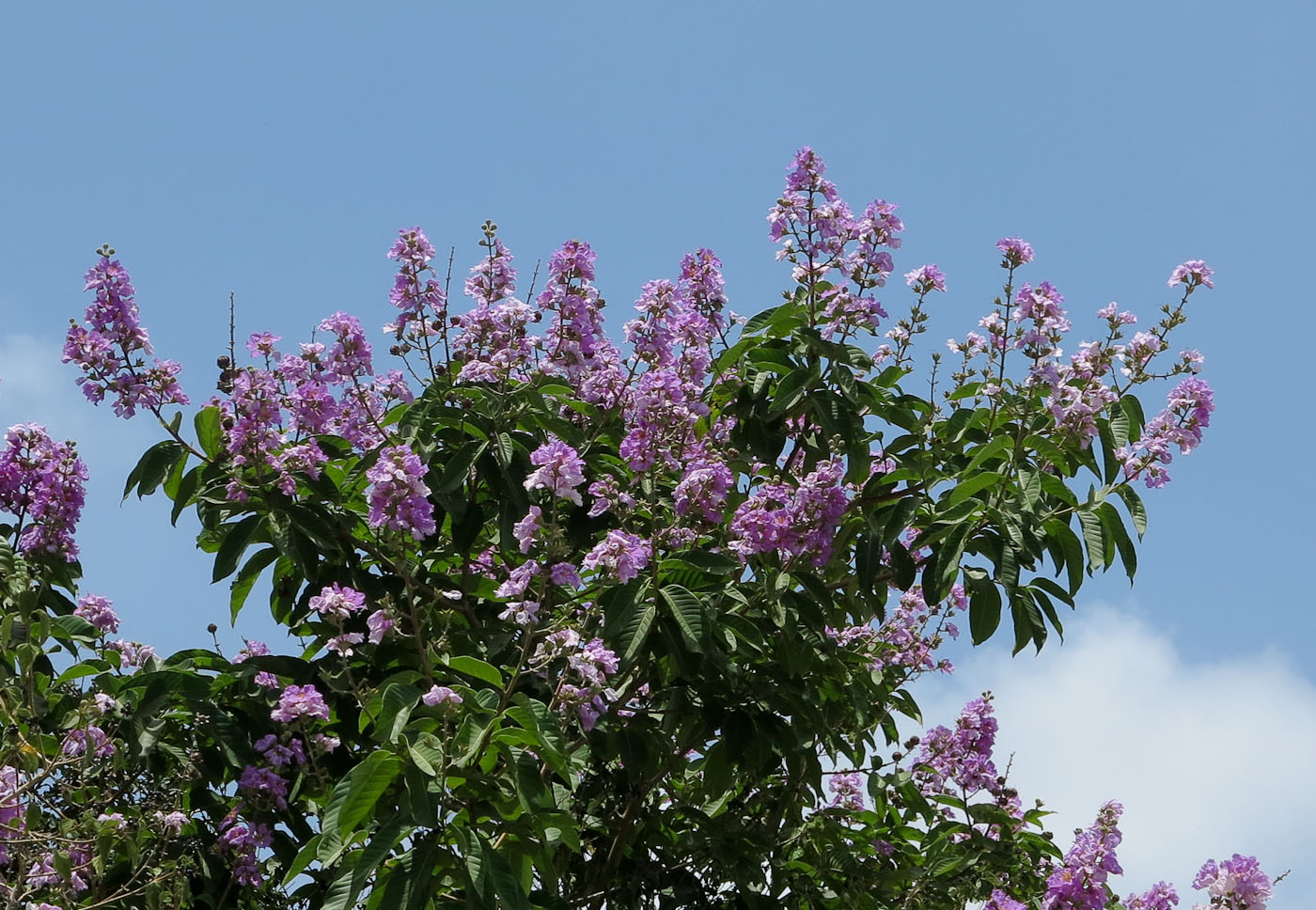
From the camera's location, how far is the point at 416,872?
3.31 metres

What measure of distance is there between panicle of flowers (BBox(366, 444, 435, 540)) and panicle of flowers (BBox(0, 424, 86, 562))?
4.46 ft

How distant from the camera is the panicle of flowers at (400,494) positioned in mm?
3689

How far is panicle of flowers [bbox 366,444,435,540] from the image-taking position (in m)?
3.69

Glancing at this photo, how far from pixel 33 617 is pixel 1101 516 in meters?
2.78

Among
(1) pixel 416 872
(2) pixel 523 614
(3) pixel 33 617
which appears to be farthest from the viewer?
(3) pixel 33 617

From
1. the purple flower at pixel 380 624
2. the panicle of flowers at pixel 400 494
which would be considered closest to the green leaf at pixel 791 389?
the panicle of flowers at pixel 400 494

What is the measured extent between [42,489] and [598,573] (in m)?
1.67

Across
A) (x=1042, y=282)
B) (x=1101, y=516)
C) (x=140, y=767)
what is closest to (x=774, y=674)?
(x=1101, y=516)

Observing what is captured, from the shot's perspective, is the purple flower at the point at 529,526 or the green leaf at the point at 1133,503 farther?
the green leaf at the point at 1133,503

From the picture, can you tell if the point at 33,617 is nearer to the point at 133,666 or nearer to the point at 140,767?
the point at 140,767

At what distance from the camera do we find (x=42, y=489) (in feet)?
15.1

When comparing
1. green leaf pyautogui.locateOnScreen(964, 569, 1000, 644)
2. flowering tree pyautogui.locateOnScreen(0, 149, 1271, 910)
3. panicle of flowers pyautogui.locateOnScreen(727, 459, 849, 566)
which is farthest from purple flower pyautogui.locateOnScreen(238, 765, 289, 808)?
green leaf pyautogui.locateOnScreen(964, 569, 1000, 644)

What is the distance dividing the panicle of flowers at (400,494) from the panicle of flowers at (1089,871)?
6.33 ft

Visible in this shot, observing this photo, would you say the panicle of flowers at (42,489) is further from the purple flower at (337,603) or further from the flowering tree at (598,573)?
the purple flower at (337,603)
